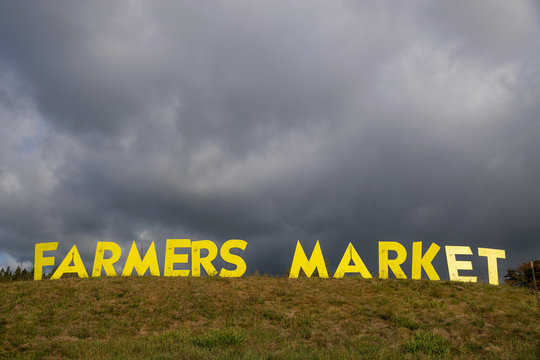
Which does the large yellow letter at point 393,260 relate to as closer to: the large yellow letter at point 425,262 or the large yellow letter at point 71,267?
the large yellow letter at point 425,262

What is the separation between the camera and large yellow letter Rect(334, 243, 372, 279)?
98.1 feet

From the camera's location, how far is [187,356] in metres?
13.0

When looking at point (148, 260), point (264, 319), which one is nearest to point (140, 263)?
point (148, 260)

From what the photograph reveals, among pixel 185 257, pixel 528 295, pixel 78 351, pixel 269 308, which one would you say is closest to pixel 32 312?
pixel 78 351

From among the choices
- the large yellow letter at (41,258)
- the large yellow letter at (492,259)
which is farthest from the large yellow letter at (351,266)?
the large yellow letter at (41,258)

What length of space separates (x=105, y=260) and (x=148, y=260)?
10.4ft

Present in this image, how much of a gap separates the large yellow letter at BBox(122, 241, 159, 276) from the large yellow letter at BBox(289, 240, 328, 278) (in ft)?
33.2

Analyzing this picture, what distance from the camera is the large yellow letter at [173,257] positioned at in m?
29.9

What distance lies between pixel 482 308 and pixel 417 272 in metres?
7.19

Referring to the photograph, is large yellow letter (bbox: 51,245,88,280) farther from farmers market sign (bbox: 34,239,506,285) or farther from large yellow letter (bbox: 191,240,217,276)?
large yellow letter (bbox: 191,240,217,276)

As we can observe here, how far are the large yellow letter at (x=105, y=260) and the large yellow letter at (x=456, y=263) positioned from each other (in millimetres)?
24086

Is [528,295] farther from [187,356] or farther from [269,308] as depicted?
[187,356]

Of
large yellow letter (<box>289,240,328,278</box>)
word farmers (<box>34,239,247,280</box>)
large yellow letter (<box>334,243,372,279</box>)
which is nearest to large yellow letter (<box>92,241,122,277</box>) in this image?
word farmers (<box>34,239,247,280</box>)

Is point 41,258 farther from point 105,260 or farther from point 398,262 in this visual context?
point 398,262
